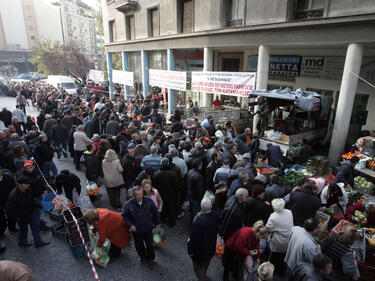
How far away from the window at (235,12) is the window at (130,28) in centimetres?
1138

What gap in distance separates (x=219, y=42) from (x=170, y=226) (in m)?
10.4

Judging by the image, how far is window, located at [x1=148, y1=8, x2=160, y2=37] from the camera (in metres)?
18.2

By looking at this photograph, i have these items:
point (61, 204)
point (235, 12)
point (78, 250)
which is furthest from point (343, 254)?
point (235, 12)

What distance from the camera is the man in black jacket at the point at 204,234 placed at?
148 inches

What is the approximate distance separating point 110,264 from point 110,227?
0.93 metres

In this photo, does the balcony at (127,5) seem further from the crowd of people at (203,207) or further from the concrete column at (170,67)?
the crowd of people at (203,207)

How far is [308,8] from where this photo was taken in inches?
378

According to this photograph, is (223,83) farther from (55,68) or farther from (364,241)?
(55,68)

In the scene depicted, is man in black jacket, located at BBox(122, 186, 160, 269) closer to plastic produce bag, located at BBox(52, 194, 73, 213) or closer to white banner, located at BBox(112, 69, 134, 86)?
plastic produce bag, located at BBox(52, 194, 73, 213)

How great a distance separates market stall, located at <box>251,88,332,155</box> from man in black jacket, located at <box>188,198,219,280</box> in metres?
6.53

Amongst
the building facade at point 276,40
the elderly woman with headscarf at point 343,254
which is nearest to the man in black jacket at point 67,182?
the elderly woman with headscarf at point 343,254

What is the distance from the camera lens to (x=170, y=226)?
235 inches

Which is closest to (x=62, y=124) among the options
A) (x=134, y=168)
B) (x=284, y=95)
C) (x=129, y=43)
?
(x=134, y=168)

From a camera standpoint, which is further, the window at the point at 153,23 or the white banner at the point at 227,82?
the window at the point at 153,23
